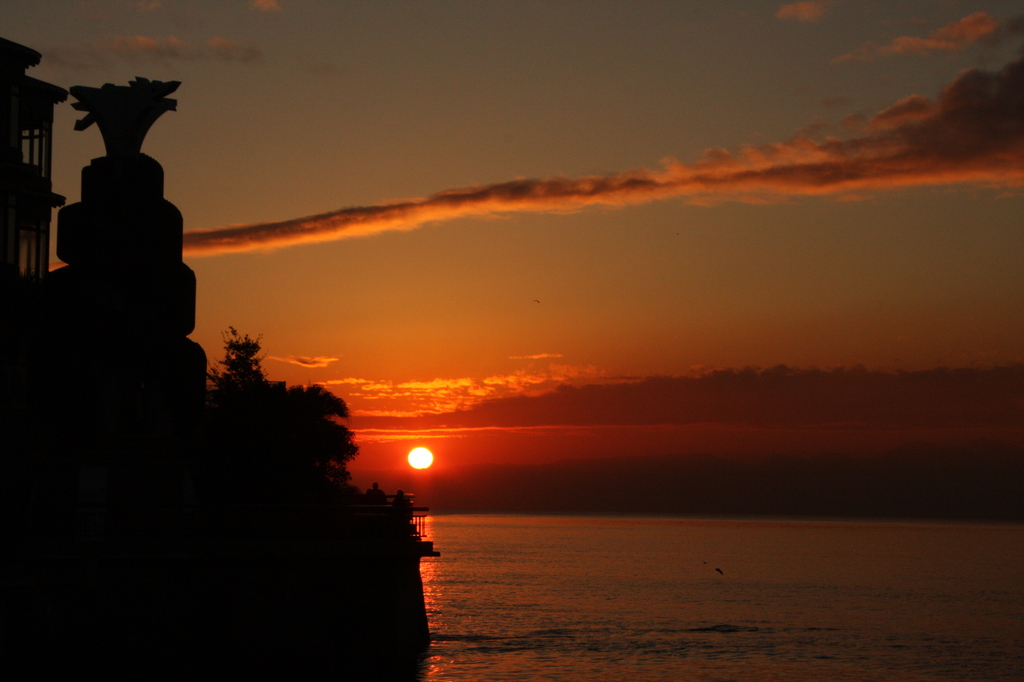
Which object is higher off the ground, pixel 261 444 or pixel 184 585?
pixel 261 444

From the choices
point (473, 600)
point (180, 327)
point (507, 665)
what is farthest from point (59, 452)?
point (473, 600)

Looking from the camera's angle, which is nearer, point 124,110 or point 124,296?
point 124,296

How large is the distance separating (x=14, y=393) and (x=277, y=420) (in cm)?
2032

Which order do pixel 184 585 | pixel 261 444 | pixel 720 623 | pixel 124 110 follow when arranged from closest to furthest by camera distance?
pixel 184 585
pixel 124 110
pixel 261 444
pixel 720 623

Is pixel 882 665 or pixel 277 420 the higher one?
pixel 277 420

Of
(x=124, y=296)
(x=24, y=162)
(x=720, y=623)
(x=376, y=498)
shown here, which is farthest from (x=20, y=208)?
(x=720, y=623)

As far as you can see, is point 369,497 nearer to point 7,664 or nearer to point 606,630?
point 7,664

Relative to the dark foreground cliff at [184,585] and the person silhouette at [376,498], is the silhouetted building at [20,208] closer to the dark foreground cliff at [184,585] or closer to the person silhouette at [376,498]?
the dark foreground cliff at [184,585]

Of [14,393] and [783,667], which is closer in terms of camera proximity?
[14,393]

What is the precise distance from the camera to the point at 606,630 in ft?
221

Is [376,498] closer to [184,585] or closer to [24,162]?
[184,585]

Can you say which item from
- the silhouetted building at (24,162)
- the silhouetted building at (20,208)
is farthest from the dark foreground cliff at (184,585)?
the silhouetted building at (24,162)

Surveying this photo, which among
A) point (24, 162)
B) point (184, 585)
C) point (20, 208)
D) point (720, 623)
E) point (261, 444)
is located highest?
point (24, 162)

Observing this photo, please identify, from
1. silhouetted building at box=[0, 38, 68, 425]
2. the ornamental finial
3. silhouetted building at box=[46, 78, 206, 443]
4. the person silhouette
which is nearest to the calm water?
the person silhouette
